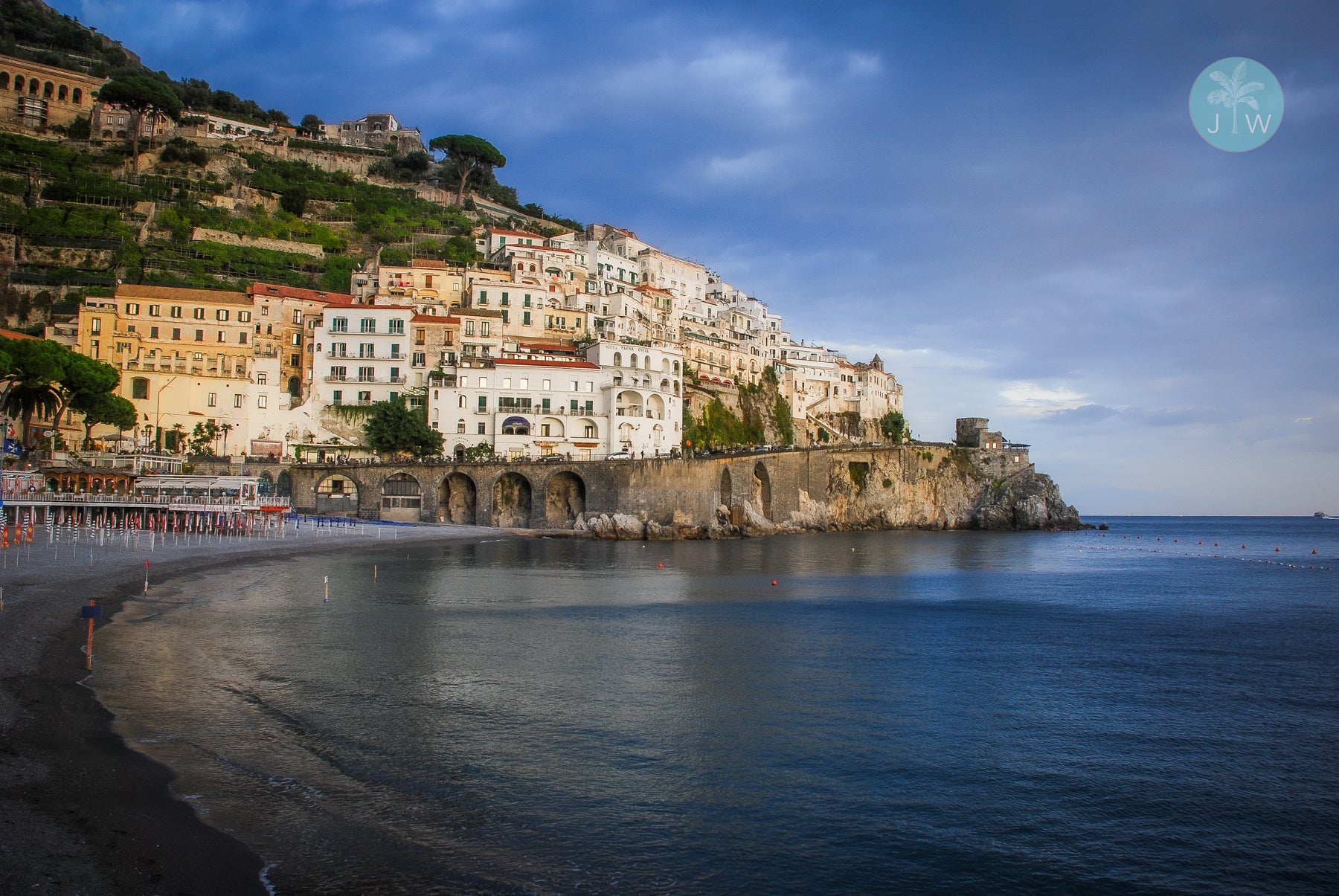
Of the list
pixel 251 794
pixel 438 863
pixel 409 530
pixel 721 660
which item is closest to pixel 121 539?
pixel 409 530

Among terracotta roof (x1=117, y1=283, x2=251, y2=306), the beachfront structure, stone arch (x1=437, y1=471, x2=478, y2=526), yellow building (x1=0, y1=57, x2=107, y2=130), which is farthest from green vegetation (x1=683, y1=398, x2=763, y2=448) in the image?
yellow building (x1=0, y1=57, x2=107, y2=130)

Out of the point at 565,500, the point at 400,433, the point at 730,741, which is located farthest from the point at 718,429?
the point at 730,741

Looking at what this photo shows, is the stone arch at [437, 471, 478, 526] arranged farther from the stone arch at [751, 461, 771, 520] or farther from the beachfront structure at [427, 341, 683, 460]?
the stone arch at [751, 461, 771, 520]

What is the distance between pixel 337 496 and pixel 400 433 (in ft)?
20.0

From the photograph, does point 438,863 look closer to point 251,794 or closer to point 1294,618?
point 251,794

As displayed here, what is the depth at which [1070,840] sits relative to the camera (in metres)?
11.1

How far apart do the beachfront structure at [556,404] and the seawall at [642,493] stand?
2.84 metres

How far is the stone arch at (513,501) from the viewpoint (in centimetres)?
6197

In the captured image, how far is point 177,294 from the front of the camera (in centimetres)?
6059

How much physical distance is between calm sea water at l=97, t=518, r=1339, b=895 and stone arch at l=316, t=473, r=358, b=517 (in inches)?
1105

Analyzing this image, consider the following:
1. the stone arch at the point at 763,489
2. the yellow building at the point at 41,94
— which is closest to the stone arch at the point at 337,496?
the stone arch at the point at 763,489

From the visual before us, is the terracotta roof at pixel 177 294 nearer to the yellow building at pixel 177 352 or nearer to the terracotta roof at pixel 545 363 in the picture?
the yellow building at pixel 177 352

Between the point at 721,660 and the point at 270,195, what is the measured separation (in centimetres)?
8381

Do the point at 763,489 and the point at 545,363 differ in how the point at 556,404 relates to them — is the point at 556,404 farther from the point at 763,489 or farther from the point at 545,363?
the point at 763,489
